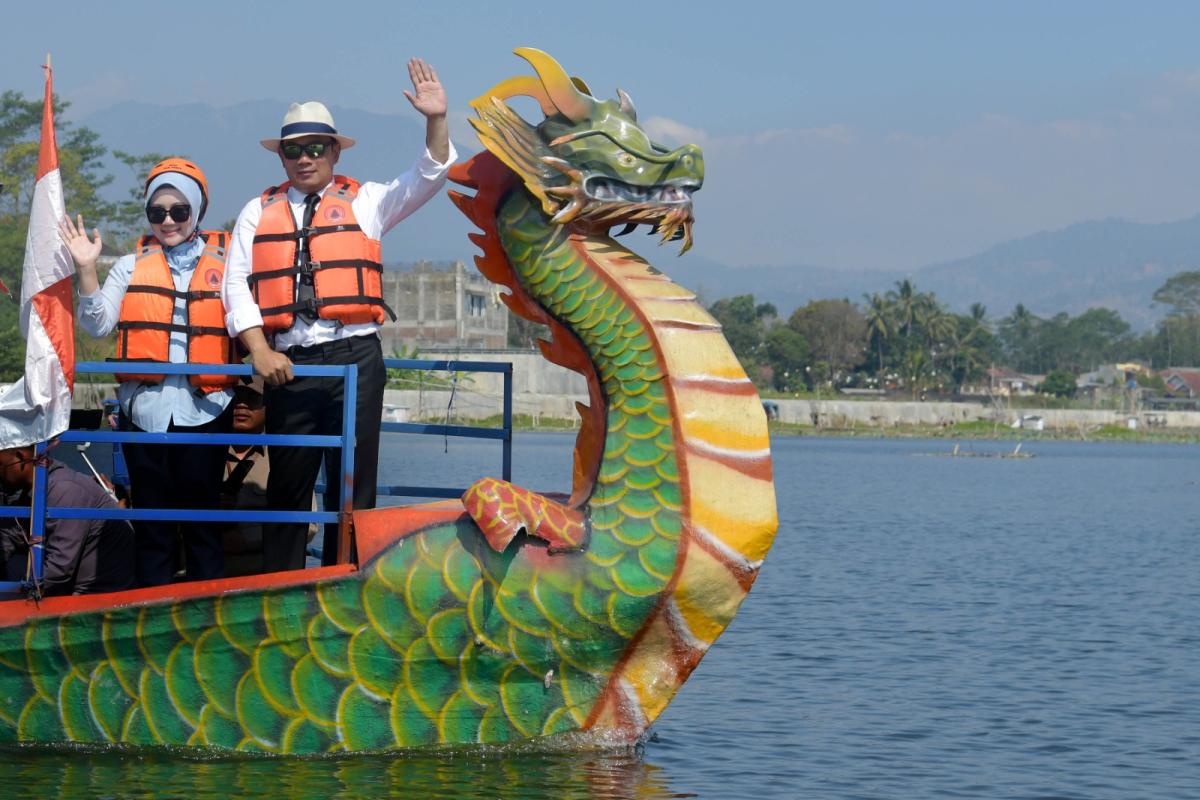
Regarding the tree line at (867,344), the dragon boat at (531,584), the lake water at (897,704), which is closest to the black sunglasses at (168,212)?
the dragon boat at (531,584)

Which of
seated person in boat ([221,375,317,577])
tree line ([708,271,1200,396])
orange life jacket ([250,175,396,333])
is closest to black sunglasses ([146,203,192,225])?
orange life jacket ([250,175,396,333])

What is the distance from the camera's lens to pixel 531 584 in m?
6.88

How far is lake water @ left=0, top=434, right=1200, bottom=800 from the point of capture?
7.16 metres

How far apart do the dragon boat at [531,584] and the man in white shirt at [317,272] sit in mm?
284

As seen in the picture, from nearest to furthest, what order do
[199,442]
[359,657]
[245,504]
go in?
[199,442]
[359,657]
[245,504]

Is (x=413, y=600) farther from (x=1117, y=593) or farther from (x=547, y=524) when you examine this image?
(x=1117, y=593)

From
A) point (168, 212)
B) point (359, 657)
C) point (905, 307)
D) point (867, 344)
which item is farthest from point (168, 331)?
point (905, 307)

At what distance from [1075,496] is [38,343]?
152 feet

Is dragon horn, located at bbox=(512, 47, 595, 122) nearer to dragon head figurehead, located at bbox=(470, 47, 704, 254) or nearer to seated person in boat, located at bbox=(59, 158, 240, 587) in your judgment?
dragon head figurehead, located at bbox=(470, 47, 704, 254)

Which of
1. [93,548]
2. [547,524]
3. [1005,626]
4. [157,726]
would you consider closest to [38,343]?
[93,548]

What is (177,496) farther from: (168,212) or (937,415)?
(937,415)

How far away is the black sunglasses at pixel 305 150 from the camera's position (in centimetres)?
704

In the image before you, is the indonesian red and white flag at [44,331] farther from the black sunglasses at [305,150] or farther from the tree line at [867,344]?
the tree line at [867,344]

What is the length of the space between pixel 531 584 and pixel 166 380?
1.84 meters
